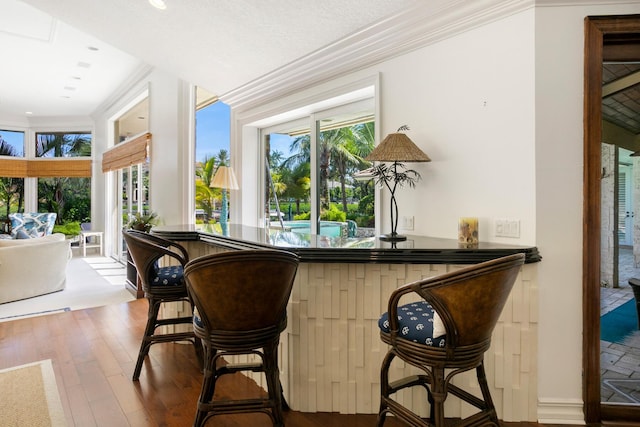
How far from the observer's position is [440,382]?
1.49 meters

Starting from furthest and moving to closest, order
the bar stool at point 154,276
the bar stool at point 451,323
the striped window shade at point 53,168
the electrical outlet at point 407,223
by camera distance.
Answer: the striped window shade at point 53,168, the electrical outlet at point 407,223, the bar stool at point 154,276, the bar stool at point 451,323

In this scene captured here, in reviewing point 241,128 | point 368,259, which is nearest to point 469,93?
point 368,259

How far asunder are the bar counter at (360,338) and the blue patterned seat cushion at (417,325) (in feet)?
1.23

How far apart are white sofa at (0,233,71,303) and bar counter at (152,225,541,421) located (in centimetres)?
418

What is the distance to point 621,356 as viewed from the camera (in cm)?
216

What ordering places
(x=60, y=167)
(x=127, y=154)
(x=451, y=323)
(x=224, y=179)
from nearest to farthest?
(x=451, y=323)
(x=224, y=179)
(x=127, y=154)
(x=60, y=167)

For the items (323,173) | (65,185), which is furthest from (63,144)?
(323,173)

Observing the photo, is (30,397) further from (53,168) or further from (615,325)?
(53,168)

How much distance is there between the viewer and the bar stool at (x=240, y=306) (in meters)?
1.64

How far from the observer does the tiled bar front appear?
2062 millimetres

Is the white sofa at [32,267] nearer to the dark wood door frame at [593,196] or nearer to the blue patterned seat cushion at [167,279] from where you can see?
the blue patterned seat cushion at [167,279]

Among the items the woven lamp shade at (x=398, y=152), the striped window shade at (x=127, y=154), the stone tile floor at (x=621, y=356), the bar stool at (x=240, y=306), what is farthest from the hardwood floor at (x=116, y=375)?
the striped window shade at (x=127, y=154)

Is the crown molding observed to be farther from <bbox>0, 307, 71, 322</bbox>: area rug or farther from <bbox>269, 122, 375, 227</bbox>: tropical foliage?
<bbox>0, 307, 71, 322</bbox>: area rug

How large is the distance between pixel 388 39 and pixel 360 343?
201 centimetres
